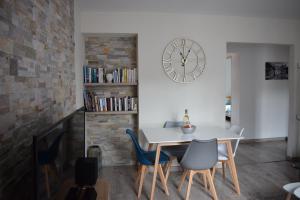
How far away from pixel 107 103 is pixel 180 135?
4.35ft

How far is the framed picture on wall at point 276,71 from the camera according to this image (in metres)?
5.39

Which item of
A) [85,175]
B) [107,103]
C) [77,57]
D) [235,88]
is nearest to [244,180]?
[107,103]

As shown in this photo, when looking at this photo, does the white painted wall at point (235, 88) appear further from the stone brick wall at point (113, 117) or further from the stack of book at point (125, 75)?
the stack of book at point (125, 75)

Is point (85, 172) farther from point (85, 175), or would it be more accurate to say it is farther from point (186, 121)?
point (186, 121)

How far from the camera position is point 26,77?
1.49 m

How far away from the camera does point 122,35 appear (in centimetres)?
378

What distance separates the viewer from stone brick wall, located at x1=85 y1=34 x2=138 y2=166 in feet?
12.7

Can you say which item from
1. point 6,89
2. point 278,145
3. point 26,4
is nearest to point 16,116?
point 6,89

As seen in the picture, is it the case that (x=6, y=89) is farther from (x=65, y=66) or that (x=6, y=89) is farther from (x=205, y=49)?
(x=205, y=49)

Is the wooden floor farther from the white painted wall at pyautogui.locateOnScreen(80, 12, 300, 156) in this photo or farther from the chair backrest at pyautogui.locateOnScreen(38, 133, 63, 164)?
the chair backrest at pyautogui.locateOnScreen(38, 133, 63, 164)

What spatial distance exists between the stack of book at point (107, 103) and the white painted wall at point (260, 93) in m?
2.75

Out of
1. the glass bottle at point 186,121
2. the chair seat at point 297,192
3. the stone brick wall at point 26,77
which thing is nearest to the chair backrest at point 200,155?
the glass bottle at point 186,121

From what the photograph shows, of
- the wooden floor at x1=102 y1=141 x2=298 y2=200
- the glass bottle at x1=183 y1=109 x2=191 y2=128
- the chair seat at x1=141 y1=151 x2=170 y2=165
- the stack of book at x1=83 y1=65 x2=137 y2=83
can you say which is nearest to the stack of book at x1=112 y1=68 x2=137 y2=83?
the stack of book at x1=83 y1=65 x2=137 y2=83

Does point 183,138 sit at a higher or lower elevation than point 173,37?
lower
